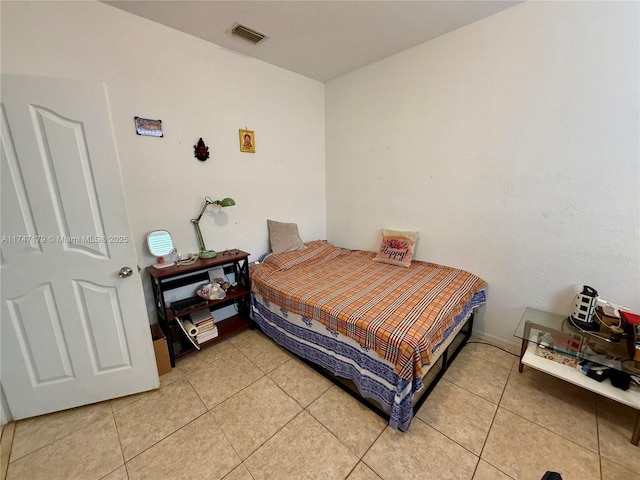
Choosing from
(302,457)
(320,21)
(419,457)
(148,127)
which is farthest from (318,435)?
(320,21)

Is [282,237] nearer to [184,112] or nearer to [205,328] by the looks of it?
[205,328]

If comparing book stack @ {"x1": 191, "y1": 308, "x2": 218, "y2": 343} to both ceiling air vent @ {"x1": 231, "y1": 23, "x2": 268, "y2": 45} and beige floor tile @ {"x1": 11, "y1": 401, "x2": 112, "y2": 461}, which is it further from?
ceiling air vent @ {"x1": 231, "y1": 23, "x2": 268, "y2": 45}

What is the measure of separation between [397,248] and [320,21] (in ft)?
6.84

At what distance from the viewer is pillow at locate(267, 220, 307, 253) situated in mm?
2840

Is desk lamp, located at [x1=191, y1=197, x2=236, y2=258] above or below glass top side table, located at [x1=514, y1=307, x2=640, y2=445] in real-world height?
above

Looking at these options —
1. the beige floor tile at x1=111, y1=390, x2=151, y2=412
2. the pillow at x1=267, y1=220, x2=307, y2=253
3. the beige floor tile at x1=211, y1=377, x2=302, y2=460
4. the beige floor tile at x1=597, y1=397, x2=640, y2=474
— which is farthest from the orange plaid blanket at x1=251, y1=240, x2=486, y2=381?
the beige floor tile at x1=111, y1=390, x2=151, y2=412

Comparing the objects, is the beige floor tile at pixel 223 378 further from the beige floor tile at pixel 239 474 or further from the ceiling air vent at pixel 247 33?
the ceiling air vent at pixel 247 33

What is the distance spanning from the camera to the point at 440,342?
5.53ft

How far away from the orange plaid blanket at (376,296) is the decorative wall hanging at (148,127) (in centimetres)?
142

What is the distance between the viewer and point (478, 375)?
194 centimetres

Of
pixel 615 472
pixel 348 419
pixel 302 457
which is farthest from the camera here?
pixel 348 419

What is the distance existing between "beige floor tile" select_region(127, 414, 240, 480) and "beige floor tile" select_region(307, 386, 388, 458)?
55 centimetres

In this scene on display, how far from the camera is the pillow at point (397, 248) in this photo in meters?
2.62

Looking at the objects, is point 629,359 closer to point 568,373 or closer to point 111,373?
point 568,373
